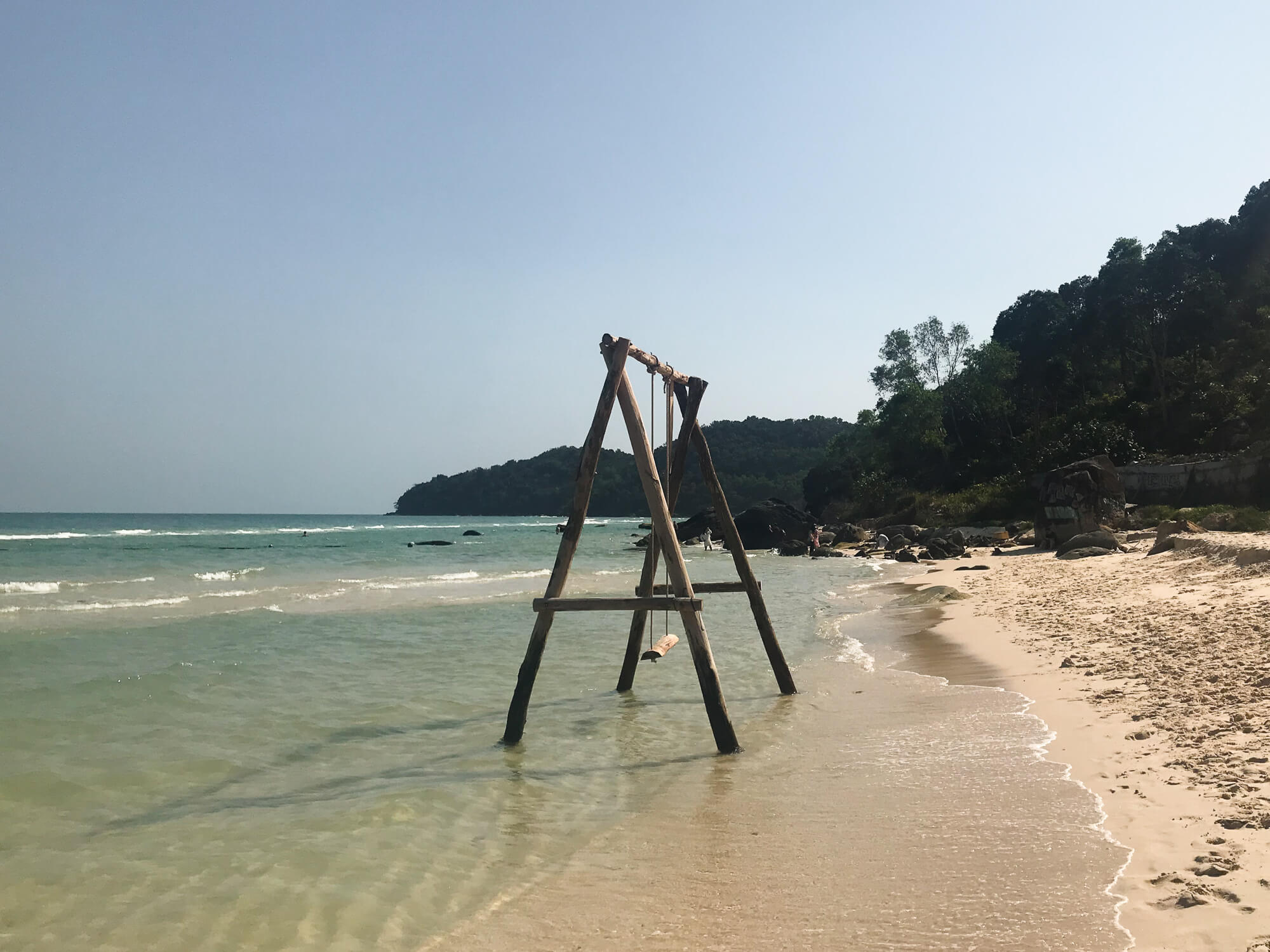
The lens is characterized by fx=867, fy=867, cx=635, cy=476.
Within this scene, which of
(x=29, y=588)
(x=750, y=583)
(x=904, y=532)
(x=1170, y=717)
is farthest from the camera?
(x=904, y=532)

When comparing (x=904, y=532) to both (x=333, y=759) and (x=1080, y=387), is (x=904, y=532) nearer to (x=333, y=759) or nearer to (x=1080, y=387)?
(x=1080, y=387)

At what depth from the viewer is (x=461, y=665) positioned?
43.2 feet

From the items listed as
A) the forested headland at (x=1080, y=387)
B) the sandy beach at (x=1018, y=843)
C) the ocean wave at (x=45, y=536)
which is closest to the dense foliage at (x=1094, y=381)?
the forested headland at (x=1080, y=387)

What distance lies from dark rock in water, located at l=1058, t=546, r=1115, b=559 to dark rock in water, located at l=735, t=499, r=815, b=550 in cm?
3119

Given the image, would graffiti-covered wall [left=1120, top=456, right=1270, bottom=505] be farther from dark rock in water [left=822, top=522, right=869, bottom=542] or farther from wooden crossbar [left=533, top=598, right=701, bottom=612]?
wooden crossbar [left=533, top=598, right=701, bottom=612]

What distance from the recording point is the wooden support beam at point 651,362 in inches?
360

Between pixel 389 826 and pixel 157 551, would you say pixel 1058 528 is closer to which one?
pixel 389 826

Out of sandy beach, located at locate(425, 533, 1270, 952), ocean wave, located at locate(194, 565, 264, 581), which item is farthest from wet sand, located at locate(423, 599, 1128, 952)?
ocean wave, located at locate(194, 565, 264, 581)

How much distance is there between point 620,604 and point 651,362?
3.15 m

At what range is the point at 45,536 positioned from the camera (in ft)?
251

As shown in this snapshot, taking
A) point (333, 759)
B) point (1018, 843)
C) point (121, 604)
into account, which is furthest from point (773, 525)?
point (1018, 843)

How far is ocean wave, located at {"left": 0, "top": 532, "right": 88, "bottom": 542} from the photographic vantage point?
69375 millimetres

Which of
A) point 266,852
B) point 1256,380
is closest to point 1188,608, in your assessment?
point 266,852

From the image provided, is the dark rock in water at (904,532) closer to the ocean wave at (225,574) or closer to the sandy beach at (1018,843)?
the ocean wave at (225,574)
